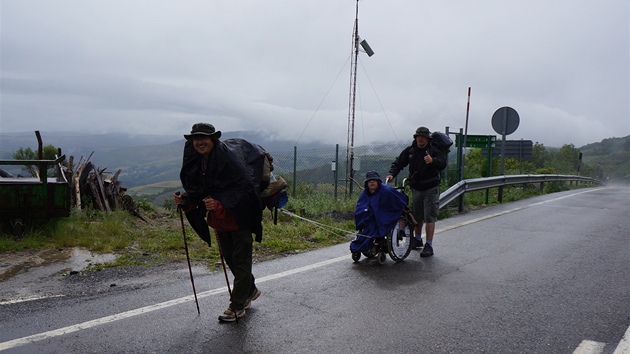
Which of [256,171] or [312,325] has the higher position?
[256,171]

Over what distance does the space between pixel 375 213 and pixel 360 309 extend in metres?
2.04

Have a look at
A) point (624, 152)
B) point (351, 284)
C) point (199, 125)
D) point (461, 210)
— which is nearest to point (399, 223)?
point (351, 284)

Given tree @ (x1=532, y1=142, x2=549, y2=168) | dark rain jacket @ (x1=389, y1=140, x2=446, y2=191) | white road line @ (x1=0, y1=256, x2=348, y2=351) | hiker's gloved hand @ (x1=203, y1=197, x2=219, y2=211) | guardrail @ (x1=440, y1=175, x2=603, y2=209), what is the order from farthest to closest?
1. tree @ (x1=532, y1=142, x2=549, y2=168)
2. guardrail @ (x1=440, y1=175, x2=603, y2=209)
3. dark rain jacket @ (x1=389, y1=140, x2=446, y2=191)
4. hiker's gloved hand @ (x1=203, y1=197, x2=219, y2=211)
5. white road line @ (x1=0, y1=256, x2=348, y2=351)

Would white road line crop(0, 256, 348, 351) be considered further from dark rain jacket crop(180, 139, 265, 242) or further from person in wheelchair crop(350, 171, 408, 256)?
person in wheelchair crop(350, 171, 408, 256)

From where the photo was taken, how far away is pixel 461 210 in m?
12.5

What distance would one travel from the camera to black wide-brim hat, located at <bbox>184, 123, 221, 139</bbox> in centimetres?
446

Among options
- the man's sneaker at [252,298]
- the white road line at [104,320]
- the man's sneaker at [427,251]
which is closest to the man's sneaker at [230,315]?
the man's sneaker at [252,298]

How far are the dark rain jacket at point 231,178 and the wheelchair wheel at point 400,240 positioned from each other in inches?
99.6

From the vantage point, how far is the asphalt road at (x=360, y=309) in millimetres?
4051

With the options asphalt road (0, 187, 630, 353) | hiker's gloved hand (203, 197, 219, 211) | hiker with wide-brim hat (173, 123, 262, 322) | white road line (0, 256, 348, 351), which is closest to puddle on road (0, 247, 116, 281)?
asphalt road (0, 187, 630, 353)

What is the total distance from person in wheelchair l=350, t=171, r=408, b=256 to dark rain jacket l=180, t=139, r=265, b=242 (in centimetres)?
231

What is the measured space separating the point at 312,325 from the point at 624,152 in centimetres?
19175

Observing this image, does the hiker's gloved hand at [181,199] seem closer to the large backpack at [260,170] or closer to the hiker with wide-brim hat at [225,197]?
the hiker with wide-brim hat at [225,197]

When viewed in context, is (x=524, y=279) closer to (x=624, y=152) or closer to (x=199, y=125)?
(x=199, y=125)
